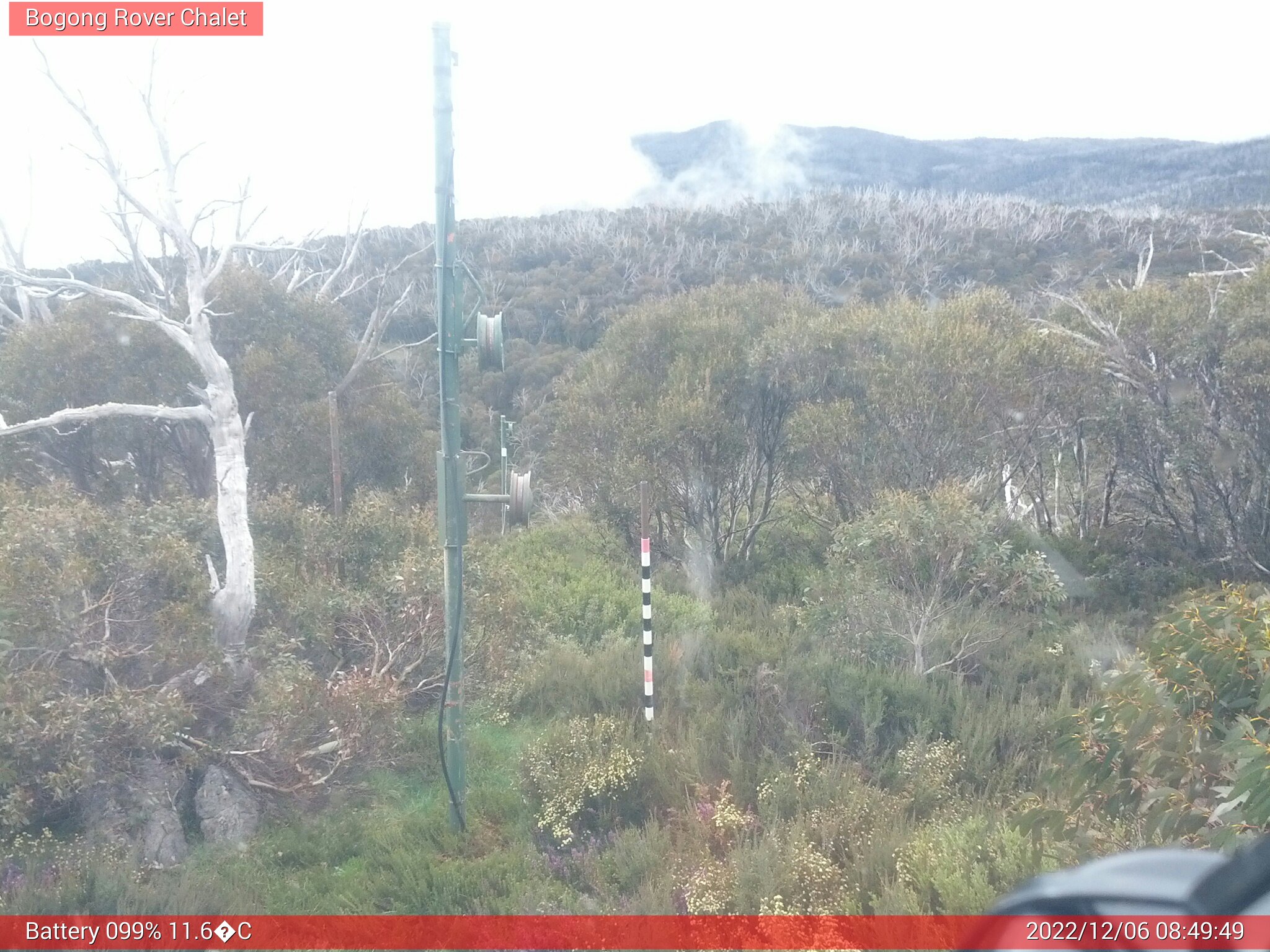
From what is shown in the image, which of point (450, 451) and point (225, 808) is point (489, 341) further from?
point (225, 808)

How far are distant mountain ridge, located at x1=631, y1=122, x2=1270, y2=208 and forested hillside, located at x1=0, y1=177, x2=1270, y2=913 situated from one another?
16867 mm

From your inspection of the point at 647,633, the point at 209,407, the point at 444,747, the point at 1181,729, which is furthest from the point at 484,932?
the point at 209,407

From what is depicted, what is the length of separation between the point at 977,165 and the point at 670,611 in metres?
40.3

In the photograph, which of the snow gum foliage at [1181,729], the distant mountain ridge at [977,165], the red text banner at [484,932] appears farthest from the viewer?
the distant mountain ridge at [977,165]

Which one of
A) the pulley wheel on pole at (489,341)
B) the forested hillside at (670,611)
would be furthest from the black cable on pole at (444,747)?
the pulley wheel on pole at (489,341)

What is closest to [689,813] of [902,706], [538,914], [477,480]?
[538,914]

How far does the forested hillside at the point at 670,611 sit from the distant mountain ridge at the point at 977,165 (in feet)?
55.3

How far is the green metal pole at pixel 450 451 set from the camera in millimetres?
4996

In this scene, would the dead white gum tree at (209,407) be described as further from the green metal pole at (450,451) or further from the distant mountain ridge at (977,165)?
the distant mountain ridge at (977,165)

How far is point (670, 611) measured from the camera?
874 cm

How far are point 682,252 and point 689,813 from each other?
25202 mm

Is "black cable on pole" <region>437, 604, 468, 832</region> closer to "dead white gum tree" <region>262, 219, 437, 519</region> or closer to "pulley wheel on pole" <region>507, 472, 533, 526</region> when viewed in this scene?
"pulley wheel on pole" <region>507, 472, 533, 526</region>

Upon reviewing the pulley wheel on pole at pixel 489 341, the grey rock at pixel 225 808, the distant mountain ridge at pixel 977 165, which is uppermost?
the distant mountain ridge at pixel 977 165

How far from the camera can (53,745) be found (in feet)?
15.5
